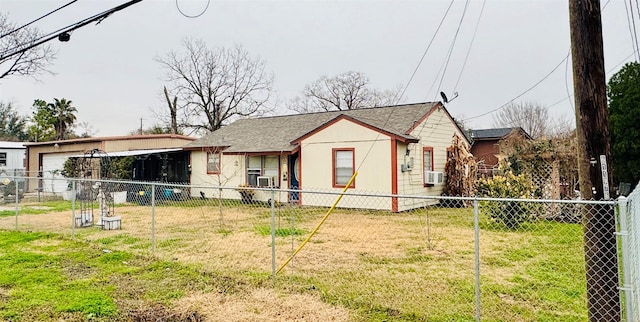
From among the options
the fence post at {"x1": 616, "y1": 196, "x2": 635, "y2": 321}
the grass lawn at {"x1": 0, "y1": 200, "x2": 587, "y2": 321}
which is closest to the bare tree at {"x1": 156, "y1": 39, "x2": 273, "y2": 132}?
the grass lawn at {"x1": 0, "y1": 200, "x2": 587, "y2": 321}

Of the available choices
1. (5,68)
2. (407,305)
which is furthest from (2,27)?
(407,305)

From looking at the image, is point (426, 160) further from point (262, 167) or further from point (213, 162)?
point (213, 162)


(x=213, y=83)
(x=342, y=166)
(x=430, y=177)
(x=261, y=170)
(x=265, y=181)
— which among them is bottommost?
(x=265, y=181)

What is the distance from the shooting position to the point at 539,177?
11930 millimetres

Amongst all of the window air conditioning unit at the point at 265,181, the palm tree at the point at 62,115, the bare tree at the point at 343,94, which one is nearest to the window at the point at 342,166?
the window air conditioning unit at the point at 265,181

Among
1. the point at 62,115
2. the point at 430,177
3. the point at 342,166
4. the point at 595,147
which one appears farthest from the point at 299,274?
the point at 62,115

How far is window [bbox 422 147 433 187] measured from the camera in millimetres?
15086

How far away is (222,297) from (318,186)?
1000cm

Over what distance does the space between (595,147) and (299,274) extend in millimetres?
4116

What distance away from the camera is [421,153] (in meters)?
15.0

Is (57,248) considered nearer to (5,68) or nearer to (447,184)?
(447,184)

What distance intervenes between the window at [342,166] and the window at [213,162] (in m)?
6.70

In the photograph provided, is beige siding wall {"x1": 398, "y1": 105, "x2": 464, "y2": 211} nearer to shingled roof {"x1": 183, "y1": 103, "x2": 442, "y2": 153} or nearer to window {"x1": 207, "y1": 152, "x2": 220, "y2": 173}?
shingled roof {"x1": 183, "y1": 103, "x2": 442, "y2": 153}

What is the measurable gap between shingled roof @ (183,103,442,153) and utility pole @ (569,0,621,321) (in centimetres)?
981
